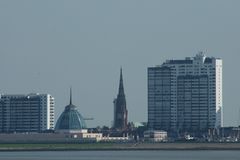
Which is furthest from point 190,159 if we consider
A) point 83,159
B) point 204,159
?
point 83,159

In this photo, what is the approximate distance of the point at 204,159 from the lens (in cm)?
14538

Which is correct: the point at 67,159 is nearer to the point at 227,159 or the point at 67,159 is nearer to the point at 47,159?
the point at 47,159

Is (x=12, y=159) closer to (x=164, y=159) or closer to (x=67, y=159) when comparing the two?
(x=67, y=159)

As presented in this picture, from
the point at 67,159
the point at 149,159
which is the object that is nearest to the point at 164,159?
the point at 149,159

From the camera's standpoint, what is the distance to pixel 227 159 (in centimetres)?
14225

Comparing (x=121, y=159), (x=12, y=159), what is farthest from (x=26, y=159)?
(x=121, y=159)

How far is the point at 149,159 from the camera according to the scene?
14712 cm

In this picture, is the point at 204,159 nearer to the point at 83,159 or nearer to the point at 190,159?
the point at 190,159

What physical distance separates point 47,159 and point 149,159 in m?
12.2

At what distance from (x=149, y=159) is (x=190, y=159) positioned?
199 inches

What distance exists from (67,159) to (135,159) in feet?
27.7

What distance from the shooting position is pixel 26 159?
150 m

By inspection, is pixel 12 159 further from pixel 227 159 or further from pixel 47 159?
pixel 227 159

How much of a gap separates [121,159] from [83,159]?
6.46m
